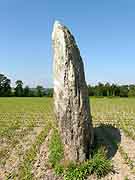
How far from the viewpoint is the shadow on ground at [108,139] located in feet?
37.8

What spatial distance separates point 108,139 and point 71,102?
3.33 metres

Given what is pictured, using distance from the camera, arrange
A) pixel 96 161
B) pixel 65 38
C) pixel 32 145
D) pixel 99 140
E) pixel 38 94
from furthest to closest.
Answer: pixel 38 94, pixel 32 145, pixel 99 140, pixel 65 38, pixel 96 161

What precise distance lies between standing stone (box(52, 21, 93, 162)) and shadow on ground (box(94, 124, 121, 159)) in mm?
1249

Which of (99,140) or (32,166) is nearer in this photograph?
(32,166)

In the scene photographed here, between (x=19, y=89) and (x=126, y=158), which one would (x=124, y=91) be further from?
(x=126, y=158)

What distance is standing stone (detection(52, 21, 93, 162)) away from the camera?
10117mm

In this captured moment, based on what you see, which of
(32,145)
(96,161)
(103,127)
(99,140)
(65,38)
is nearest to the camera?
(96,161)

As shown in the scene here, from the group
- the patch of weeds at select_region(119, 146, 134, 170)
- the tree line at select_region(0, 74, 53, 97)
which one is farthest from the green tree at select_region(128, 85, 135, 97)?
the patch of weeds at select_region(119, 146, 134, 170)

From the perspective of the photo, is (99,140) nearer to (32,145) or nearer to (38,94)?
(32,145)

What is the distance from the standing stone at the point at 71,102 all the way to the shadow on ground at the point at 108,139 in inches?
49.2

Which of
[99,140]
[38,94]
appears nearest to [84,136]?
[99,140]

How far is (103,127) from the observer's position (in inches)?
592

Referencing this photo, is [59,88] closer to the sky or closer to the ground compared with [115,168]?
closer to the sky

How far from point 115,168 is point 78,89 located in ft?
9.22
